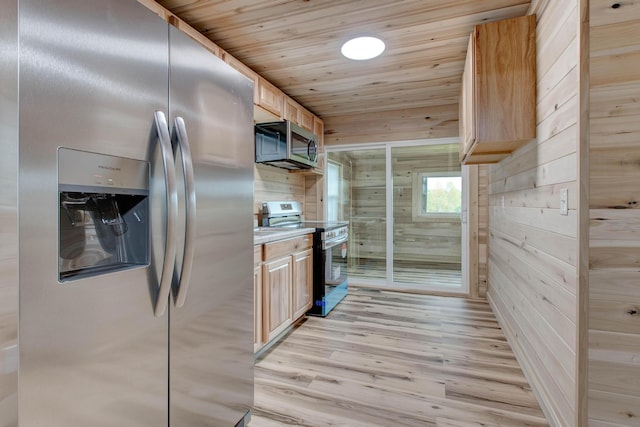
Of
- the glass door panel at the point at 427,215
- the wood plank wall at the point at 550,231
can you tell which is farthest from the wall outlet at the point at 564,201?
the glass door panel at the point at 427,215

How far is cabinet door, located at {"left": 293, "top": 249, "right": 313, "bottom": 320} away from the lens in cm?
271

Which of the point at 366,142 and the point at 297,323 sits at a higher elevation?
the point at 366,142

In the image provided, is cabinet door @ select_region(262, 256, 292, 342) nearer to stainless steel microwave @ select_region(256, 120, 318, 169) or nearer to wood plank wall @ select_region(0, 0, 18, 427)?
stainless steel microwave @ select_region(256, 120, 318, 169)

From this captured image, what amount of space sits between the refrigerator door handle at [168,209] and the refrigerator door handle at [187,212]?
0.05m

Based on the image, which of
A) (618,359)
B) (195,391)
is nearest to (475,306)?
(618,359)

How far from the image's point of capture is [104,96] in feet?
2.96

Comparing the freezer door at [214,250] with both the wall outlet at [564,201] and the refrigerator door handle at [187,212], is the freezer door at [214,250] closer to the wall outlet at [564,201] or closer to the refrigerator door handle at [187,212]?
the refrigerator door handle at [187,212]

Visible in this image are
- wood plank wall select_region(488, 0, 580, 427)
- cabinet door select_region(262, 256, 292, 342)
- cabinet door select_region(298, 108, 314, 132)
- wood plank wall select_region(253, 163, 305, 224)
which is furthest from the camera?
cabinet door select_region(298, 108, 314, 132)

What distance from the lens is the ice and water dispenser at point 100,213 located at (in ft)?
2.79

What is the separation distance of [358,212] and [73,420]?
3.88 metres

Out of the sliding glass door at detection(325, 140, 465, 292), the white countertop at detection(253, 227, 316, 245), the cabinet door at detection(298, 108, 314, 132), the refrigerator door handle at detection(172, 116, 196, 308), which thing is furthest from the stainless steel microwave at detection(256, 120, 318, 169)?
the refrigerator door handle at detection(172, 116, 196, 308)

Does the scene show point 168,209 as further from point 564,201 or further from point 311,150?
point 311,150

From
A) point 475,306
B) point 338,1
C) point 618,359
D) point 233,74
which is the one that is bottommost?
point 475,306

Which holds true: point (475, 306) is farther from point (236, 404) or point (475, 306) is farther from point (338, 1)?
point (338, 1)
